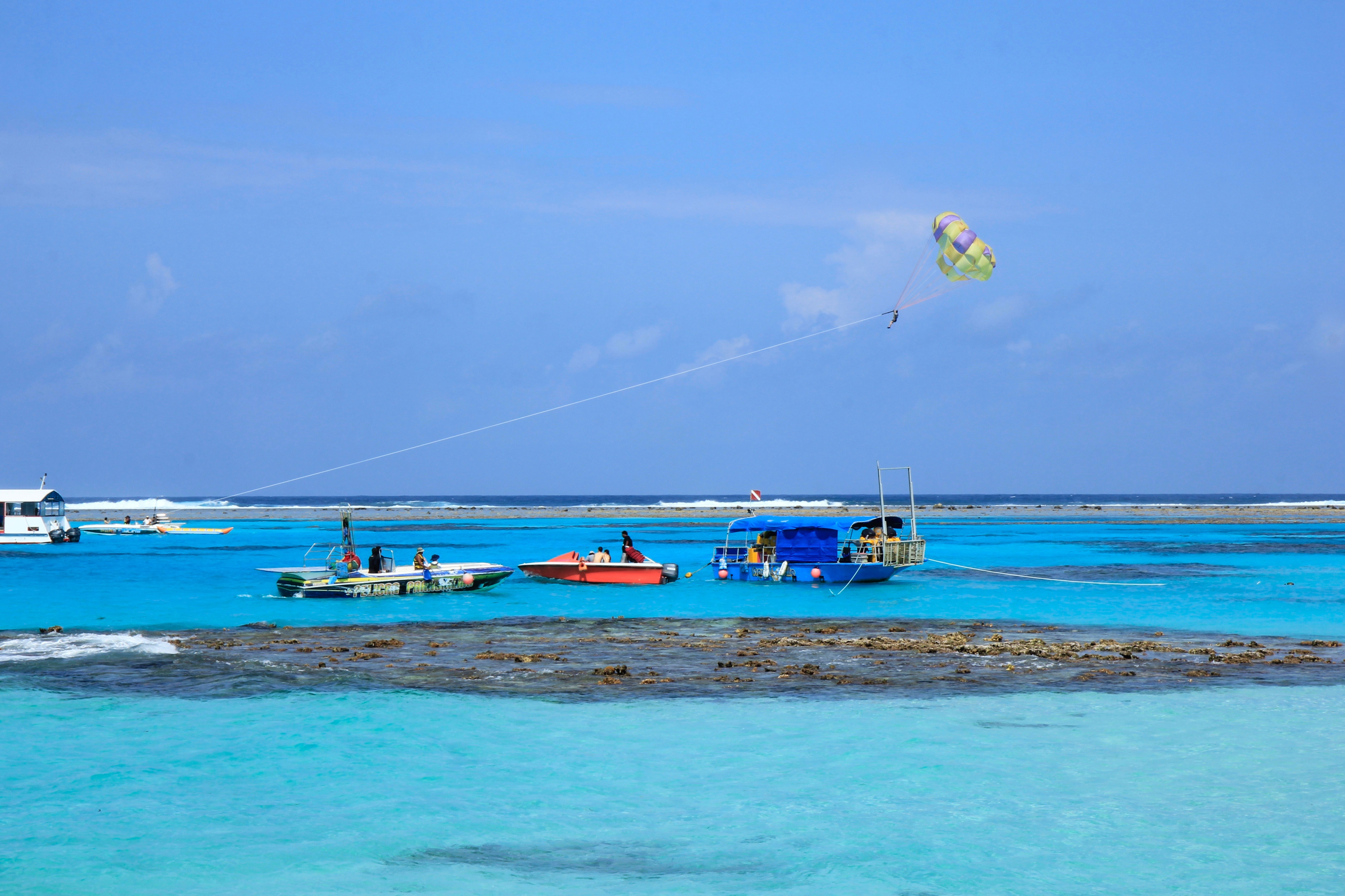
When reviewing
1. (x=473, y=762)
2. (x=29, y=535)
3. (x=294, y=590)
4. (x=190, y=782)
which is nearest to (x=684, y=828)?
(x=473, y=762)

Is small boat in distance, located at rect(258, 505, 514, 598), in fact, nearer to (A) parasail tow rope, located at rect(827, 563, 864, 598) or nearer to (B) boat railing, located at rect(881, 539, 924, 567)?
(A) parasail tow rope, located at rect(827, 563, 864, 598)

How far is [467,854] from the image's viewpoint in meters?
10.7

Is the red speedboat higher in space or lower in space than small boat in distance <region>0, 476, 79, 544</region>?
lower

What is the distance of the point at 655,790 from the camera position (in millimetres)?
12906

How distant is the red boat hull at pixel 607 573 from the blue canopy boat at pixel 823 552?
8.94 feet

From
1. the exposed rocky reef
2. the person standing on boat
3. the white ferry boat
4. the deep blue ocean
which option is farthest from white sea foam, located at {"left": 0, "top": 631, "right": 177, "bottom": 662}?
the white ferry boat

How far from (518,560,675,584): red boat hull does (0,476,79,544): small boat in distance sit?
4152 centimetres

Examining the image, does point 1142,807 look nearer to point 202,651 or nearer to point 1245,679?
point 1245,679

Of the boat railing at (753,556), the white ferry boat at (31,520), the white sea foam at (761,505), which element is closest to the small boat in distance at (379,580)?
the boat railing at (753,556)

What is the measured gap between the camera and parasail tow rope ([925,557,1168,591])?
3981cm

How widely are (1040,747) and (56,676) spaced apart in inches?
658

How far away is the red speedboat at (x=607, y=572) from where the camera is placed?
39062 mm

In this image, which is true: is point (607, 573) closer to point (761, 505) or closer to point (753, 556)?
point (753, 556)

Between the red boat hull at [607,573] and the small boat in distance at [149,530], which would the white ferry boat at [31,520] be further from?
the red boat hull at [607,573]
